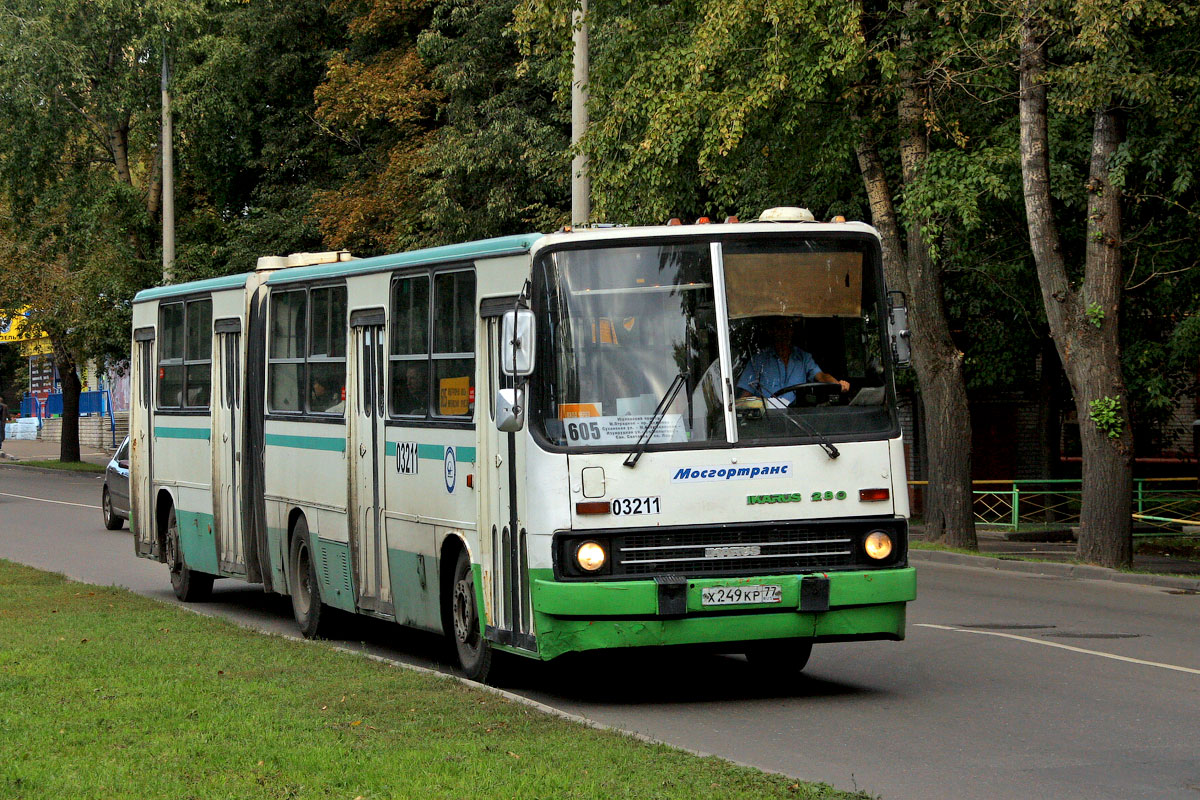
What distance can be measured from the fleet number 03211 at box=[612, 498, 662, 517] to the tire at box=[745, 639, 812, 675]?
163 cm

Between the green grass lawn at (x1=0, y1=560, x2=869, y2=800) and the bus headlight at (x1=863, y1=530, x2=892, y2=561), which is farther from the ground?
the bus headlight at (x1=863, y1=530, x2=892, y2=561)

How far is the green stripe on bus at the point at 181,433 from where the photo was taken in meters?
16.5

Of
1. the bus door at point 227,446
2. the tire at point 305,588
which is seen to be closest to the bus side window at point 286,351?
the bus door at point 227,446

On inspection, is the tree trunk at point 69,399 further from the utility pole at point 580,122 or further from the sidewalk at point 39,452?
the utility pole at point 580,122

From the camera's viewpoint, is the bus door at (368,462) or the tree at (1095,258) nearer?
the bus door at (368,462)

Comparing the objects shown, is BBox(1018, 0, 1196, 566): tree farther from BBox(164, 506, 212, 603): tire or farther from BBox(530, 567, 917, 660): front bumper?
BBox(530, 567, 917, 660): front bumper

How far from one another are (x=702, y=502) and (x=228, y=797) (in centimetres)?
381

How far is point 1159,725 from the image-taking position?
30.9 feet

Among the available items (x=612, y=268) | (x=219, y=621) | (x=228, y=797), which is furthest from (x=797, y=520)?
(x=219, y=621)

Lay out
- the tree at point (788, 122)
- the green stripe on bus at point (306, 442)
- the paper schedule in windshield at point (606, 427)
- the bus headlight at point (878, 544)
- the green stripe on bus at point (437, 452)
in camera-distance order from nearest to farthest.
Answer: the paper schedule in windshield at point (606, 427), the bus headlight at point (878, 544), the green stripe on bus at point (437, 452), the green stripe on bus at point (306, 442), the tree at point (788, 122)

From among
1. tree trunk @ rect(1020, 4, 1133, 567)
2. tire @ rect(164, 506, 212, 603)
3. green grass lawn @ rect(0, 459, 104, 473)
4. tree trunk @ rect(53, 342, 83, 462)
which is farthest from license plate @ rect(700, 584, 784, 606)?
green grass lawn @ rect(0, 459, 104, 473)

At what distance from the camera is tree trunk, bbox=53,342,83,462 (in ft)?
157

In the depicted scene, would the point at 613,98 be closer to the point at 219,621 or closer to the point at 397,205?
the point at 219,621

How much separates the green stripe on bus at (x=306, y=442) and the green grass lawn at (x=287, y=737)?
6.19ft
